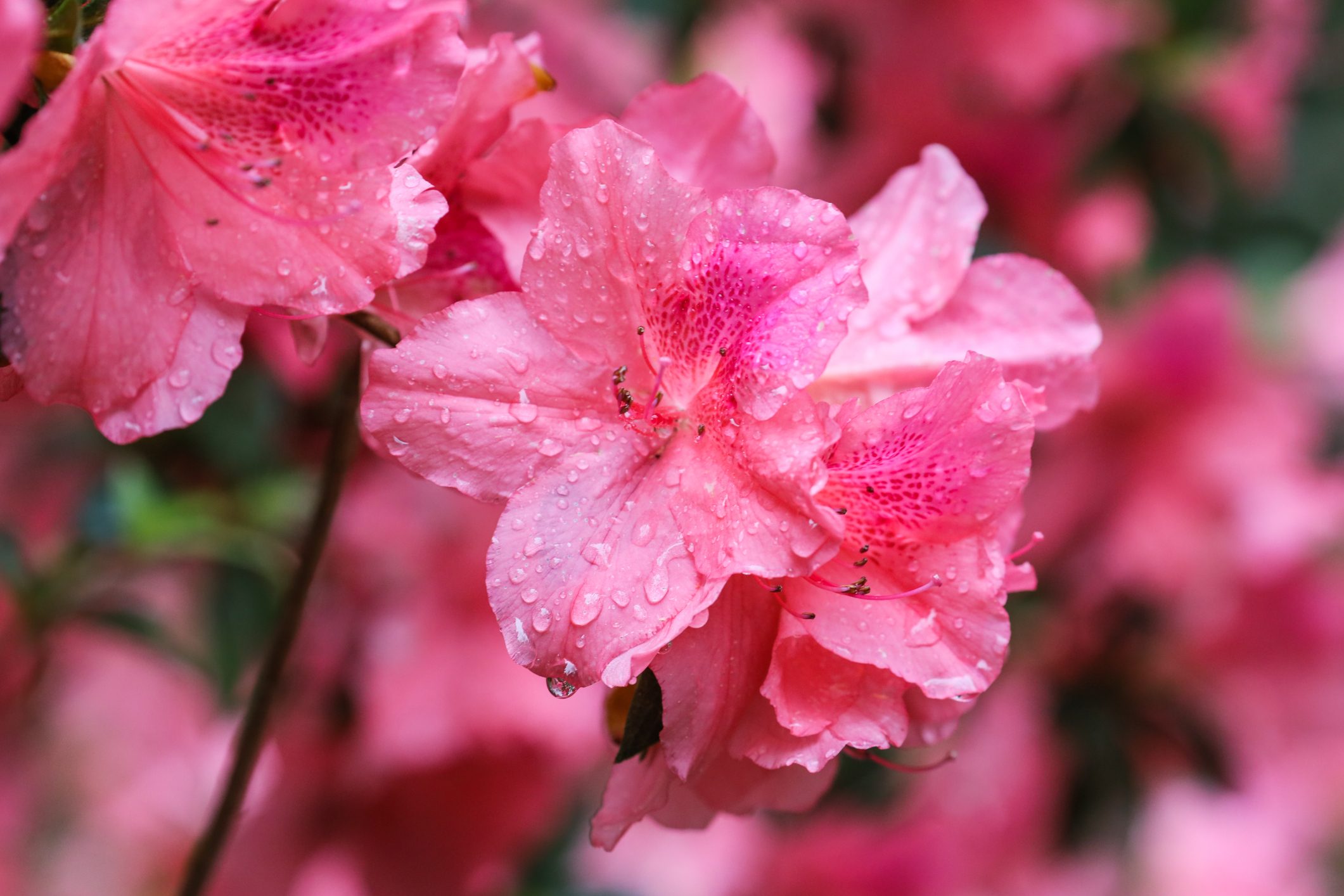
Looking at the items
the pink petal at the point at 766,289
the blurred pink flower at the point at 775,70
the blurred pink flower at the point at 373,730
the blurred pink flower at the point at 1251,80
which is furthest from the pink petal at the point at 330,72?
the blurred pink flower at the point at 1251,80

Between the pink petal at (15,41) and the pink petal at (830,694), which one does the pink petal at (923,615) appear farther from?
the pink petal at (15,41)

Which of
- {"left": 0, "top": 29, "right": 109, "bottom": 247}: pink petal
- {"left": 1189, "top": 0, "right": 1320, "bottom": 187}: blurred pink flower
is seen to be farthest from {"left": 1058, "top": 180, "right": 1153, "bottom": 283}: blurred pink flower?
{"left": 0, "top": 29, "right": 109, "bottom": 247}: pink petal

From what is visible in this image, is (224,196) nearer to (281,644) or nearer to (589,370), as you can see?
(589,370)

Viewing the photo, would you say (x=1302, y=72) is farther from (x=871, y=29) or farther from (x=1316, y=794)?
(x=1316, y=794)

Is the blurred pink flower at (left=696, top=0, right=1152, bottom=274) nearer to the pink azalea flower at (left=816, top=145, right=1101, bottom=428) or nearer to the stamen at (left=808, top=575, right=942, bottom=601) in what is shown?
the pink azalea flower at (left=816, top=145, right=1101, bottom=428)

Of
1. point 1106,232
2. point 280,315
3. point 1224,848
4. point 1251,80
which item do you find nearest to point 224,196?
point 280,315
